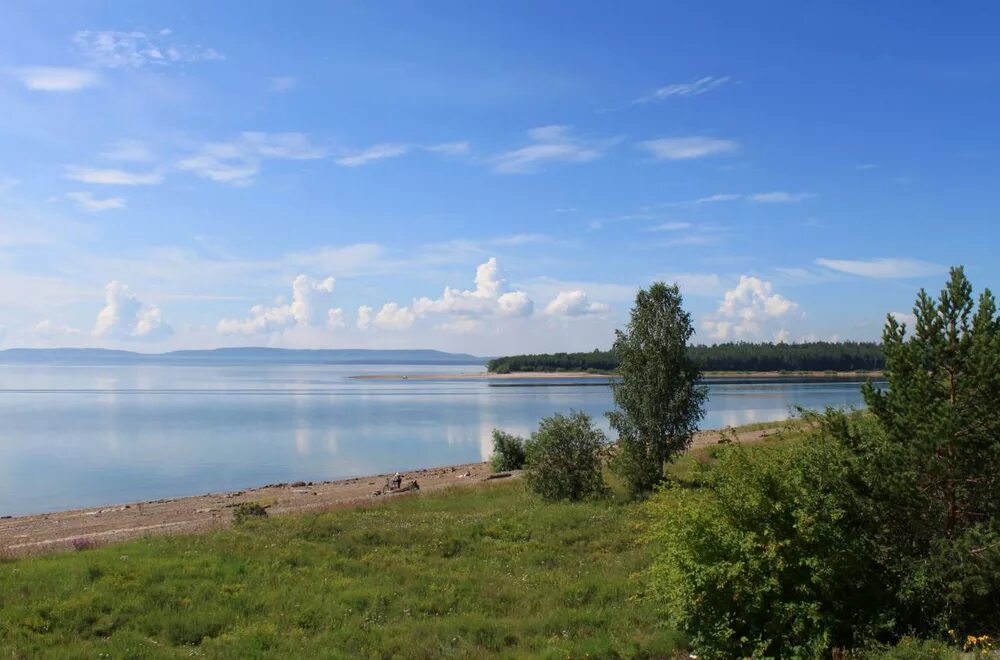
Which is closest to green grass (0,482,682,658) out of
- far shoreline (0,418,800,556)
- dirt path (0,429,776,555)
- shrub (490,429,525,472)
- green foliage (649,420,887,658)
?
green foliage (649,420,887,658)

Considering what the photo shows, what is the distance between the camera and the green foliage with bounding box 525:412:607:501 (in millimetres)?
29594

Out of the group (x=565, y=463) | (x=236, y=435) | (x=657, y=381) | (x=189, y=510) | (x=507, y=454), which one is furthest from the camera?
(x=236, y=435)

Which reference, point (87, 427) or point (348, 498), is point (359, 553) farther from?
point (87, 427)

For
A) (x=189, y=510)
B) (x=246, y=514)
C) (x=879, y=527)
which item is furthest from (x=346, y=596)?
(x=189, y=510)

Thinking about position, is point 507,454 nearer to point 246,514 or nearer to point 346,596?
point 246,514

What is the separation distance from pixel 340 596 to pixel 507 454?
27786 millimetres

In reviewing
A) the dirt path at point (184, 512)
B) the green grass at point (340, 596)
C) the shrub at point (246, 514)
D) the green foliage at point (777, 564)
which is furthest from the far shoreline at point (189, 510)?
the green foliage at point (777, 564)

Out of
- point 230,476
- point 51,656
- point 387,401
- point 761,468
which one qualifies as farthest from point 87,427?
point 761,468

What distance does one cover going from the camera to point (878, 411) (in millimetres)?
12812

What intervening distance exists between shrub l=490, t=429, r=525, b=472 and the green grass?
2017 centimetres

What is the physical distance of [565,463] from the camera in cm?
2992

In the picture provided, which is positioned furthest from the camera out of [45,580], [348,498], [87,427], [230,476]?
[87,427]

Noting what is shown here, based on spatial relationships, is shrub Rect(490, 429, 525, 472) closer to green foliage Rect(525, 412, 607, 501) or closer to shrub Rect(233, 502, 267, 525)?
green foliage Rect(525, 412, 607, 501)

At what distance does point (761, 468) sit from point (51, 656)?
11.9 metres
